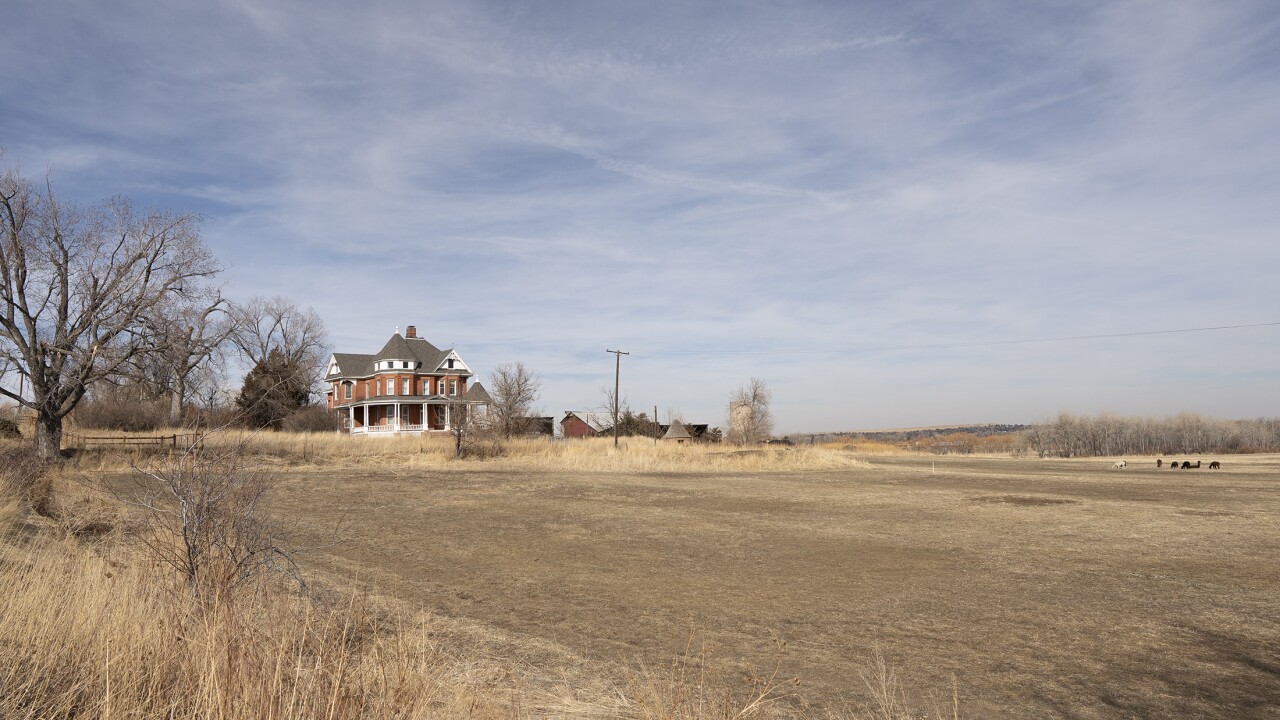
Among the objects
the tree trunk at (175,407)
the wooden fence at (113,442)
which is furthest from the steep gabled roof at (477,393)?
the wooden fence at (113,442)

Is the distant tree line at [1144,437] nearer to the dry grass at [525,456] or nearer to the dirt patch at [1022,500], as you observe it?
the dry grass at [525,456]

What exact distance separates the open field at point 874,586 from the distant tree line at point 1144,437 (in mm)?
45484

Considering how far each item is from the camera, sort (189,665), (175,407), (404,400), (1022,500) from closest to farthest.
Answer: (189,665) → (1022,500) → (175,407) → (404,400)

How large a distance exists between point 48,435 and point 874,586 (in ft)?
107

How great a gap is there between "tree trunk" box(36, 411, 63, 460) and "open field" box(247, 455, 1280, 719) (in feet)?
40.1

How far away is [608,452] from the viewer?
45.5m

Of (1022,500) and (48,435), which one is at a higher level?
(48,435)

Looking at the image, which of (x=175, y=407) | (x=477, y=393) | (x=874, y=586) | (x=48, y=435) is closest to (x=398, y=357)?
(x=477, y=393)

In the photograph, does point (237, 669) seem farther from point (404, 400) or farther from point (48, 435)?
point (404, 400)

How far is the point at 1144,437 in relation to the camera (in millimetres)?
67000

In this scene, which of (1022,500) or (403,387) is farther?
(403,387)

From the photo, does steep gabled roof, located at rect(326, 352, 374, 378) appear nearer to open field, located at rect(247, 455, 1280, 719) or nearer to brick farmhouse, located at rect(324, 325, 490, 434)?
brick farmhouse, located at rect(324, 325, 490, 434)

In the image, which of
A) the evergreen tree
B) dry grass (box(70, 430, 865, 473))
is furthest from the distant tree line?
the evergreen tree

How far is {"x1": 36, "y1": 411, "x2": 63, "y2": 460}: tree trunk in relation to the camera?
29.4 metres
